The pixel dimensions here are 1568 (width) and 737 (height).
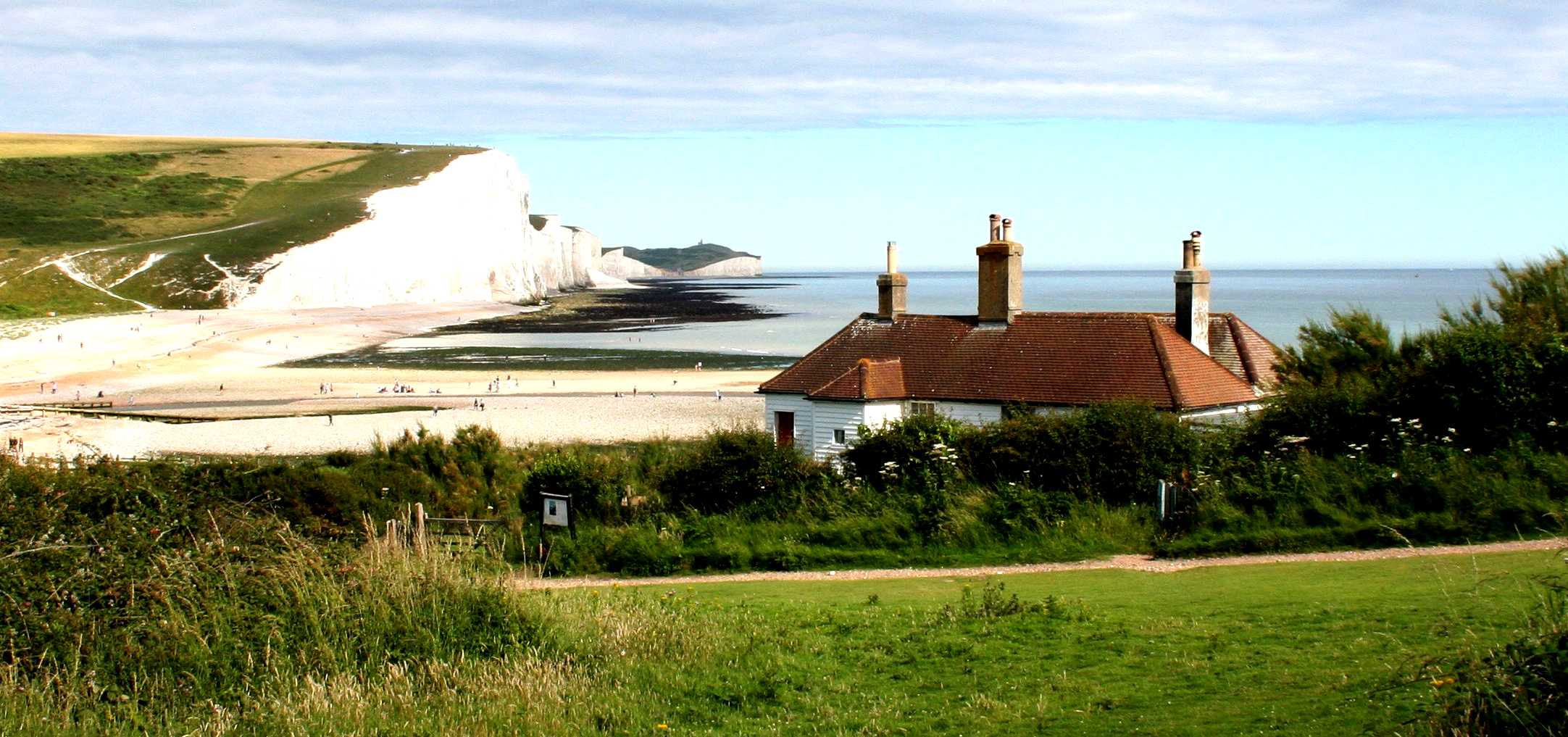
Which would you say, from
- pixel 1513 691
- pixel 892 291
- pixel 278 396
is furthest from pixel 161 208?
pixel 1513 691

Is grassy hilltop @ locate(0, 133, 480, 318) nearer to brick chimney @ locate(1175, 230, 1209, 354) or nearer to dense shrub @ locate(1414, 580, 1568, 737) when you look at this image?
brick chimney @ locate(1175, 230, 1209, 354)

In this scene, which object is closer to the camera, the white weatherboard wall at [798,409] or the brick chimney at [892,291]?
the white weatherboard wall at [798,409]

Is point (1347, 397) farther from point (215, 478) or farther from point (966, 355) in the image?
point (215, 478)

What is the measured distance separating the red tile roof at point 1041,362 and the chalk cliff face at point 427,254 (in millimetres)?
76949

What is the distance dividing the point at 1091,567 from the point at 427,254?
105 m

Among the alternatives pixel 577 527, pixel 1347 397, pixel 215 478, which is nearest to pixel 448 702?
pixel 215 478

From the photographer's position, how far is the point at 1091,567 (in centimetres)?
1443

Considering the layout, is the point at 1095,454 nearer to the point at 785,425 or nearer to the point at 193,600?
the point at 785,425

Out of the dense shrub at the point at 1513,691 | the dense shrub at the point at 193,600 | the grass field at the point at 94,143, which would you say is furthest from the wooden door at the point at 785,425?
the grass field at the point at 94,143

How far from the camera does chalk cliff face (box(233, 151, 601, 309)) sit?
9875 cm

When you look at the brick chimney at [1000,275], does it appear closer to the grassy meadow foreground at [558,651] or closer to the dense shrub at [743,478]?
the dense shrub at [743,478]

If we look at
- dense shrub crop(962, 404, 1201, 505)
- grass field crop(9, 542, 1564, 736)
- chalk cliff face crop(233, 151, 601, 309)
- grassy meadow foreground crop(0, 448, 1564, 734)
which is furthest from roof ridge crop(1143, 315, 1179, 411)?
chalk cliff face crop(233, 151, 601, 309)

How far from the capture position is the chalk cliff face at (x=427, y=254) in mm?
98750

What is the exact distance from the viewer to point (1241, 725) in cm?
715
